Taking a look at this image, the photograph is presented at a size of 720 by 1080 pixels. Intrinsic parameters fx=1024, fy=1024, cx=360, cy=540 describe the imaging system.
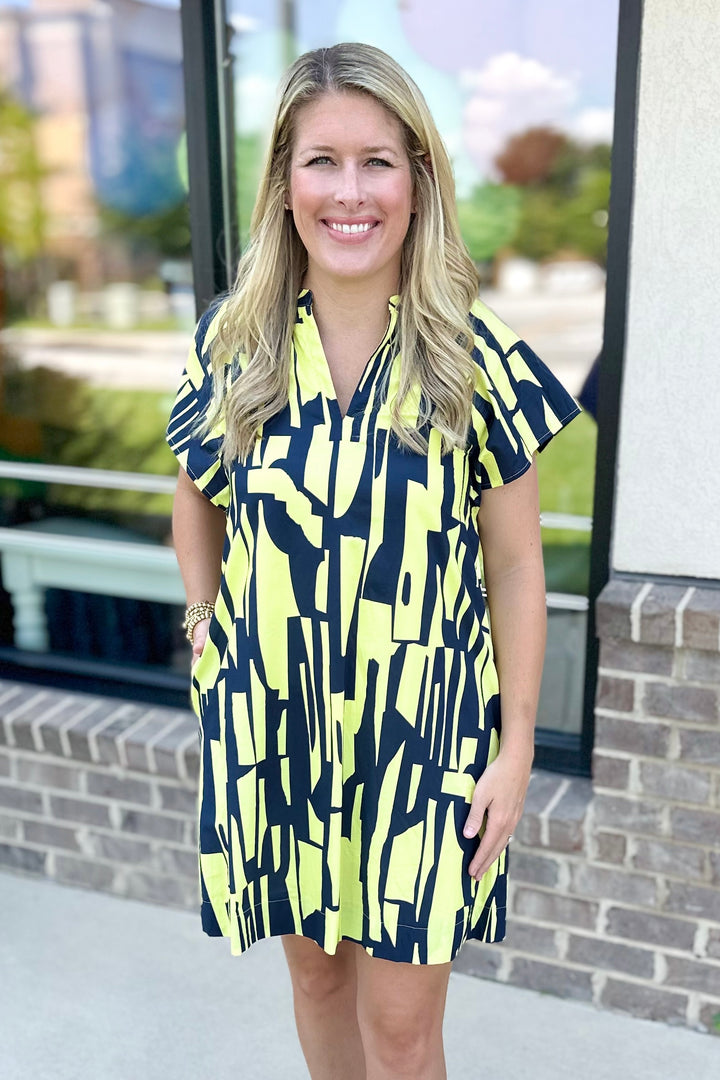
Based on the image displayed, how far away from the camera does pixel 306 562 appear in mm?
1522

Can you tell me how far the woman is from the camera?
4.87 ft

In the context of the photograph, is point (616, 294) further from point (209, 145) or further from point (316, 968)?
point (316, 968)

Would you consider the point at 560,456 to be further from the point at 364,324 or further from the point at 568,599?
the point at 364,324

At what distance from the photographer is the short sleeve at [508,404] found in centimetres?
152

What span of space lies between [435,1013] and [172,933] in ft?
4.27

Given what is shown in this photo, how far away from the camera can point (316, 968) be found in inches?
70.3

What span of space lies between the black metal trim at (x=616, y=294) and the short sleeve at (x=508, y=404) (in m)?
0.73

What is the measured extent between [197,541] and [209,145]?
1266 mm

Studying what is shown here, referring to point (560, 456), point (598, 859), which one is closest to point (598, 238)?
point (560, 456)

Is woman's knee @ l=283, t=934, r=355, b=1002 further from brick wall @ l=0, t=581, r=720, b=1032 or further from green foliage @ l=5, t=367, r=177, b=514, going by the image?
green foliage @ l=5, t=367, r=177, b=514

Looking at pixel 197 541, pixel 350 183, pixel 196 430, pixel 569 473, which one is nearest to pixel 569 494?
pixel 569 473

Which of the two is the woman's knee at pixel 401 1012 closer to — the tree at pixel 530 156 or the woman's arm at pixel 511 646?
the woman's arm at pixel 511 646

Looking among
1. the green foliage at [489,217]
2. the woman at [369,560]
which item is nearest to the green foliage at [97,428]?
the green foliage at [489,217]

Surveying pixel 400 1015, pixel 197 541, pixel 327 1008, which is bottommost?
pixel 327 1008
